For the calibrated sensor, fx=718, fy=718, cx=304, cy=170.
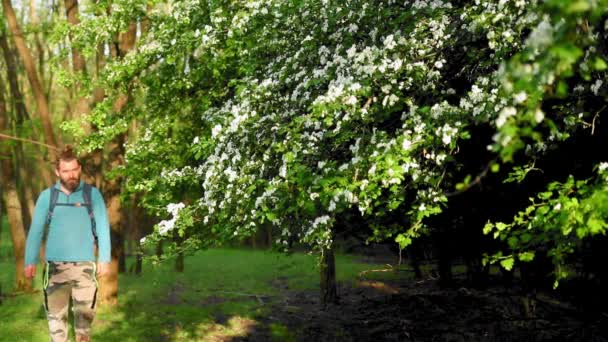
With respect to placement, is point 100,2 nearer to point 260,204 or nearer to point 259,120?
point 259,120

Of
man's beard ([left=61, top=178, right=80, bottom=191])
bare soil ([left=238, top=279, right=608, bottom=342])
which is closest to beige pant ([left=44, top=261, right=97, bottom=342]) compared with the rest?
man's beard ([left=61, top=178, right=80, bottom=191])

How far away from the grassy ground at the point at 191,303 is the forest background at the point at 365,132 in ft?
5.29

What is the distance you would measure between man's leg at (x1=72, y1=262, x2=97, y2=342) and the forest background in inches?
65.5

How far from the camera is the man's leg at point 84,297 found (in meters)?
8.64

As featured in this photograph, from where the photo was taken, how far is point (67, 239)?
8.46 m

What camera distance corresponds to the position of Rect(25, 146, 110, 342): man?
8.41m

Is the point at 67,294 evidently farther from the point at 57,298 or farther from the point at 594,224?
the point at 594,224

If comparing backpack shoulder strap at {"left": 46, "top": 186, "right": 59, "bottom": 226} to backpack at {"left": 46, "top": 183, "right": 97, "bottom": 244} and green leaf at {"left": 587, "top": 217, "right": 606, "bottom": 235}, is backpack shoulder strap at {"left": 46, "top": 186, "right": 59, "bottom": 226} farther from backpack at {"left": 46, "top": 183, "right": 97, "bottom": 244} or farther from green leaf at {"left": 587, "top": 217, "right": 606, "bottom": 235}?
green leaf at {"left": 587, "top": 217, "right": 606, "bottom": 235}

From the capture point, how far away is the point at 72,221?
27.7ft

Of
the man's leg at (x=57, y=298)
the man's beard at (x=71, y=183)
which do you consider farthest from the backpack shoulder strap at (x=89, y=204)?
the man's leg at (x=57, y=298)

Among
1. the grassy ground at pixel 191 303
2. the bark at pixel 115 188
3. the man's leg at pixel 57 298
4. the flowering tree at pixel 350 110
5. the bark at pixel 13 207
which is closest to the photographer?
the flowering tree at pixel 350 110

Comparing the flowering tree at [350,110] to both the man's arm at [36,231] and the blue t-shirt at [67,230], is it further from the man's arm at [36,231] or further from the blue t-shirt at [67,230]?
the man's arm at [36,231]

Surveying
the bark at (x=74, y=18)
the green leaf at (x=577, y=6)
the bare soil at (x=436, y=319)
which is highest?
the bark at (x=74, y=18)

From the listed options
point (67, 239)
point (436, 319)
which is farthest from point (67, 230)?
point (436, 319)
